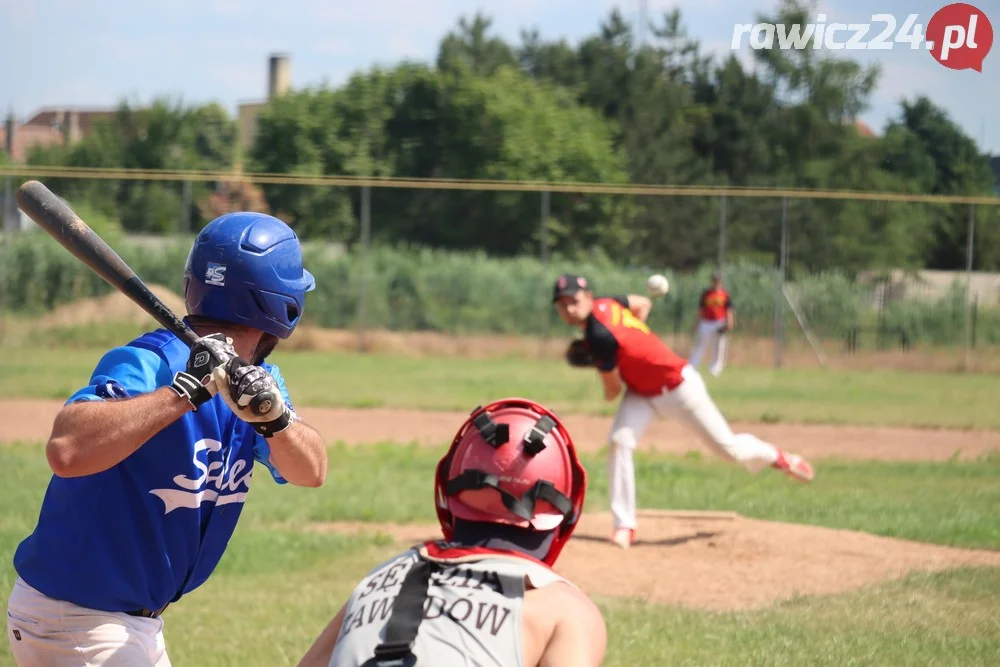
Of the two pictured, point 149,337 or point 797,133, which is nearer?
point 149,337

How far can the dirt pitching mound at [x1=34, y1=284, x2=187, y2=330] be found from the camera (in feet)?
82.8

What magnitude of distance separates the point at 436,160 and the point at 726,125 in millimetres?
12681

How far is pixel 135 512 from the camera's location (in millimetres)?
3002

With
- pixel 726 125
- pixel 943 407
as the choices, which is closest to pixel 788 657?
pixel 943 407

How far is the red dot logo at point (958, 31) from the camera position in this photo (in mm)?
14148

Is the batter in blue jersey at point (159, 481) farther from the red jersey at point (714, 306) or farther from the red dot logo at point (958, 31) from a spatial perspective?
the red jersey at point (714, 306)

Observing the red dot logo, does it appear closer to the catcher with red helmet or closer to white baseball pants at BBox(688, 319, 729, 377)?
white baseball pants at BBox(688, 319, 729, 377)

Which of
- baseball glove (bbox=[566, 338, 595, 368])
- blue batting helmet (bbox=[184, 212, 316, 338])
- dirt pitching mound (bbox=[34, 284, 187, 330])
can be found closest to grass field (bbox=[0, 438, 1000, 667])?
baseball glove (bbox=[566, 338, 595, 368])

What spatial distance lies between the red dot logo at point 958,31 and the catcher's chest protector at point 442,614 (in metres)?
13.3

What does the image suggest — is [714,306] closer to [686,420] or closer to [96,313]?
[96,313]

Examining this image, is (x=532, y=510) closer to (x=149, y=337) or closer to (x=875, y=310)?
(x=149, y=337)

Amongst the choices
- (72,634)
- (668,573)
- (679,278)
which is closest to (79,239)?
(72,634)

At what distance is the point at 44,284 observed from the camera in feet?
84.2

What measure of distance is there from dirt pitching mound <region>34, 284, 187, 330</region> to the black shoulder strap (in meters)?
23.6
